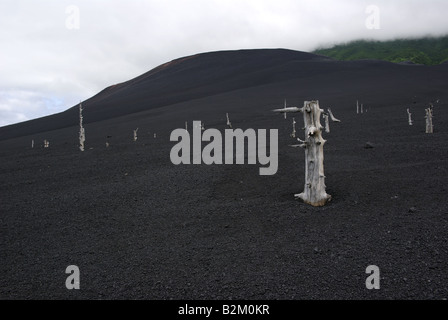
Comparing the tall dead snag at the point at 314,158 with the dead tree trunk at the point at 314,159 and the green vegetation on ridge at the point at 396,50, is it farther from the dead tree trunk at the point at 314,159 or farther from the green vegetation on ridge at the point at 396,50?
the green vegetation on ridge at the point at 396,50

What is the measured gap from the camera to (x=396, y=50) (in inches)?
4813

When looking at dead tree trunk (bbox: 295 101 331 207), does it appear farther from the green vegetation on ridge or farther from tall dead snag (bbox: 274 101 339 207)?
the green vegetation on ridge

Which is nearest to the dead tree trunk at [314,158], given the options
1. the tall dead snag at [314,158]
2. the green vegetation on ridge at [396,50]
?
the tall dead snag at [314,158]

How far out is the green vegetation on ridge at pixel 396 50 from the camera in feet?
358

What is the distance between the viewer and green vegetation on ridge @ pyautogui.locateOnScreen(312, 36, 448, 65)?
109 metres

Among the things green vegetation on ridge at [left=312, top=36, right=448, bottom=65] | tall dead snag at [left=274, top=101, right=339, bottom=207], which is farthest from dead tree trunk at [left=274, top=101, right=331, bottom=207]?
green vegetation on ridge at [left=312, top=36, right=448, bottom=65]

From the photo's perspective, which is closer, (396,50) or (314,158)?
(314,158)

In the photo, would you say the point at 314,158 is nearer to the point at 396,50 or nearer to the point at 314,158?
the point at 314,158

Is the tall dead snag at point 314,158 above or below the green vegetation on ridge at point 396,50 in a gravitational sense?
below

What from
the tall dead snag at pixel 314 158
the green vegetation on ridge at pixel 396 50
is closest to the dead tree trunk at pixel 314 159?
the tall dead snag at pixel 314 158

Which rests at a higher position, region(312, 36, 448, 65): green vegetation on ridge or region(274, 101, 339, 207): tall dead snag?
region(312, 36, 448, 65): green vegetation on ridge

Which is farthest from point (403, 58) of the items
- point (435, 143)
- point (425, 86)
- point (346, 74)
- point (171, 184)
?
point (171, 184)

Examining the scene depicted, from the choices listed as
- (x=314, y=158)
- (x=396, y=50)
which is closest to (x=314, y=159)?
(x=314, y=158)

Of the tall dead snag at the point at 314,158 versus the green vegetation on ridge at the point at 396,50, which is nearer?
the tall dead snag at the point at 314,158
